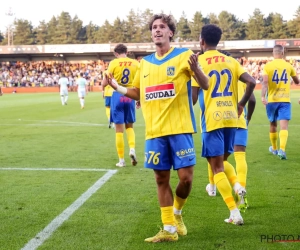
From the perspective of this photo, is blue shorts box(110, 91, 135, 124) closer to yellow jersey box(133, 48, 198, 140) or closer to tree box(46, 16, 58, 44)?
yellow jersey box(133, 48, 198, 140)

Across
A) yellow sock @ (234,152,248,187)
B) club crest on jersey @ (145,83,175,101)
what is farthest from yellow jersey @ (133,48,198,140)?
yellow sock @ (234,152,248,187)

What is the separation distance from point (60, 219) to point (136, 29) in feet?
361

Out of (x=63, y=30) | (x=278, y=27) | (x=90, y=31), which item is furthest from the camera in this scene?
(x=90, y=31)

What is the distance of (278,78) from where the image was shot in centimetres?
981

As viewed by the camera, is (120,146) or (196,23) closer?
(120,146)

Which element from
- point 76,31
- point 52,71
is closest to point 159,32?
point 52,71

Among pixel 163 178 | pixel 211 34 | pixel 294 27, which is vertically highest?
pixel 294 27

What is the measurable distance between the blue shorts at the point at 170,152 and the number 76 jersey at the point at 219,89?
0.80 metres

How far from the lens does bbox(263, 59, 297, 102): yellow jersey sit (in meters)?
9.70

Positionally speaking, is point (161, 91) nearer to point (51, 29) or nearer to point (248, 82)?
point (248, 82)

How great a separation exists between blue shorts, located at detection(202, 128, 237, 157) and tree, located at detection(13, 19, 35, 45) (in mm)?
123762

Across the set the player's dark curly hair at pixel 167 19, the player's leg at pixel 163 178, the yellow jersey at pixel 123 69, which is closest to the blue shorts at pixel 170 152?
the player's leg at pixel 163 178

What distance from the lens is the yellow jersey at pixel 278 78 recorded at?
970 cm

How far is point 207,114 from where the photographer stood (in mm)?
5578
